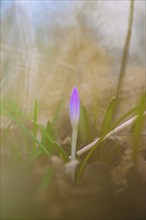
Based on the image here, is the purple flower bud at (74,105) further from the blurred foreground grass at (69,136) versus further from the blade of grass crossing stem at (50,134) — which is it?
the blade of grass crossing stem at (50,134)

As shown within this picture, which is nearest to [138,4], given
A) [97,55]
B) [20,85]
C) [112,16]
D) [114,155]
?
[112,16]

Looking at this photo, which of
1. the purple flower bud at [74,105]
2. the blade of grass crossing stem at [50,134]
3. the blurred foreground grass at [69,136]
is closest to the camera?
the blurred foreground grass at [69,136]

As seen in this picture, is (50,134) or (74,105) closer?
(74,105)

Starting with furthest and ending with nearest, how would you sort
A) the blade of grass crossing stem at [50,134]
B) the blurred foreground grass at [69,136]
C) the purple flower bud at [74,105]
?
the blade of grass crossing stem at [50,134] < the purple flower bud at [74,105] < the blurred foreground grass at [69,136]

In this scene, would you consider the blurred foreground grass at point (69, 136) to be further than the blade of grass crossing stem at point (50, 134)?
No

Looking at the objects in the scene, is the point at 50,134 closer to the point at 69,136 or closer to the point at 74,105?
the point at 69,136

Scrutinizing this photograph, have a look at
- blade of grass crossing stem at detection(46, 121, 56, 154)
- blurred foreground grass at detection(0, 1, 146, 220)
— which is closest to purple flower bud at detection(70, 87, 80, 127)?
blurred foreground grass at detection(0, 1, 146, 220)

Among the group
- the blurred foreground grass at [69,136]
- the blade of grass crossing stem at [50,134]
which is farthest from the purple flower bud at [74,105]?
the blade of grass crossing stem at [50,134]

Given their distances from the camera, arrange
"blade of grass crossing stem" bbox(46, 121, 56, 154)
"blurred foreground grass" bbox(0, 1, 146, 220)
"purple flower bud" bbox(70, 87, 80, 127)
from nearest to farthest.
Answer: "blurred foreground grass" bbox(0, 1, 146, 220)
"purple flower bud" bbox(70, 87, 80, 127)
"blade of grass crossing stem" bbox(46, 121, 56, 154)

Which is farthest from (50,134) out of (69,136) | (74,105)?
(74,105)

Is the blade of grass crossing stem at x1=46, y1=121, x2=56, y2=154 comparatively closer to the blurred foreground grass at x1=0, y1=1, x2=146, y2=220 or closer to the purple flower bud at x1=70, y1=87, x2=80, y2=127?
the blurred foreground grass at x1=0, y1=1, x2=146, y2=220

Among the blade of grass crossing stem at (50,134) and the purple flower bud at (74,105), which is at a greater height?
the purple flower bud at (74,105)

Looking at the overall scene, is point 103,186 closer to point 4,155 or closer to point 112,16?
point 4,155

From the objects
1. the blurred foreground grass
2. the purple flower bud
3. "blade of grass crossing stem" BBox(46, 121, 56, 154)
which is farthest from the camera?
"blade of grass crossing stem" BBox(46, 121, 56, 154)
